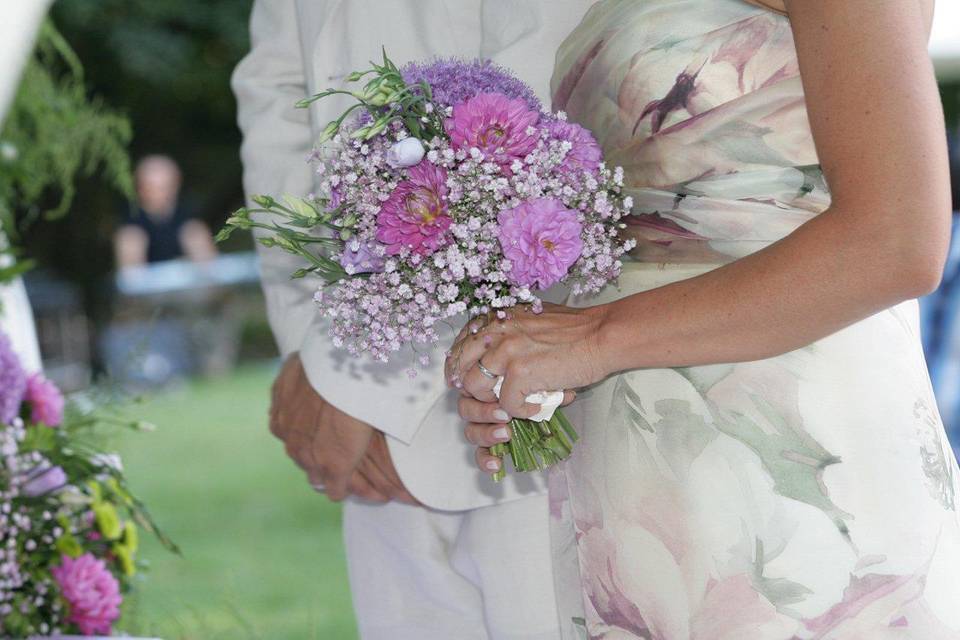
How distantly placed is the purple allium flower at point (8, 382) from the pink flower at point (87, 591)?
302mm

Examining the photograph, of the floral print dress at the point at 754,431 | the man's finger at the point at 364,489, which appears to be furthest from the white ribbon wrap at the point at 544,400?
the man's finger at the point at 364,489

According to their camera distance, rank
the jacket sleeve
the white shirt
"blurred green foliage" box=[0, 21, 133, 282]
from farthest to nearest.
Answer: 1. "blurred green foliage" box=[0, 21, 133, 282]
2. the jacket sleeve
3. the white shirt

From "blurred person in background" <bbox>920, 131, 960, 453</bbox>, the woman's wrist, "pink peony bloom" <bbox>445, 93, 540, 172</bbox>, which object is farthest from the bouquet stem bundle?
"blurred person in background" <bbox>920, 131, 960, 453</bbox>

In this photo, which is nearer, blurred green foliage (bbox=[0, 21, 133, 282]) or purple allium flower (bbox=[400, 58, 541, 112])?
purple allium flower (bbox=[400, 58, 541, 112])

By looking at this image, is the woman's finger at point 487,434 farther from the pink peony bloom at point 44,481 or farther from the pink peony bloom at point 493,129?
the pink peony bloom at point 44,481

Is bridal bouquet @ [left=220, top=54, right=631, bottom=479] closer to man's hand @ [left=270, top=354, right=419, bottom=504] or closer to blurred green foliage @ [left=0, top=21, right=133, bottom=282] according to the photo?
man's hand @ [left=270, top=354, right=419, bottom=504]

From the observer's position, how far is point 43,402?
264 centimetres

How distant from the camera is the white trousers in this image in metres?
2.09

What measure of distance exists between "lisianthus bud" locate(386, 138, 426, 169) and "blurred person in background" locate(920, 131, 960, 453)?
174 inches

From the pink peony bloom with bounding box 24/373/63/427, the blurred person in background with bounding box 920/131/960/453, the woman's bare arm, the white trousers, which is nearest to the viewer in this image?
the woman's bare arm

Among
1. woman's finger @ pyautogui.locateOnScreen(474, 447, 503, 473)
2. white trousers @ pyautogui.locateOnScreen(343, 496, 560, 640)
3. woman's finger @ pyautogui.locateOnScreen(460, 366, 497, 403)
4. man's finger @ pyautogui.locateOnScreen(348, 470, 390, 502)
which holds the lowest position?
white trousers @ pyautogui.locateOnScreen(343, 496, 560, 640)

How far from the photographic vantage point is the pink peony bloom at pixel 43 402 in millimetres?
2629

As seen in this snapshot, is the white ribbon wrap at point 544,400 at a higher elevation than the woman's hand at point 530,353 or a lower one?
lower

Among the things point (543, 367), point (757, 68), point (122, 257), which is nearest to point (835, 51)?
point (757, 68)
